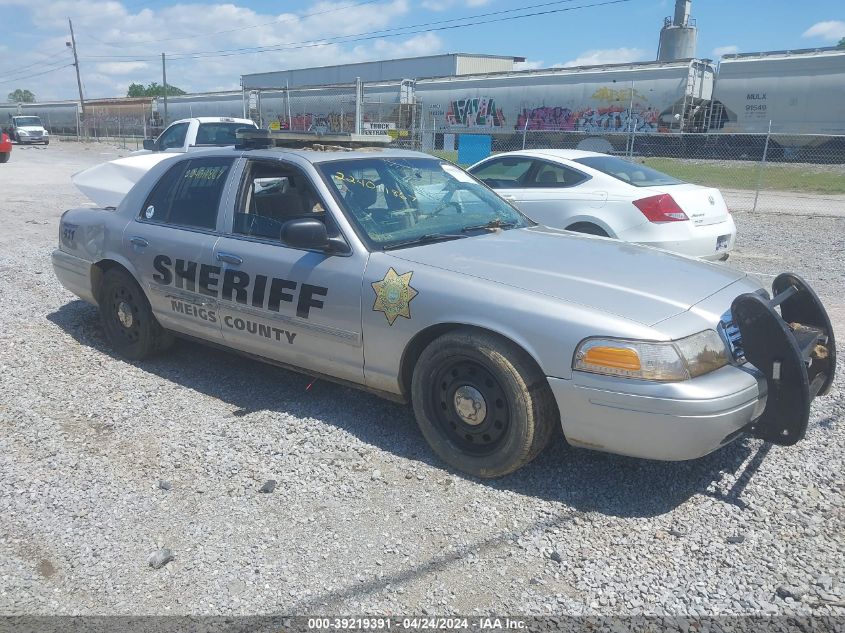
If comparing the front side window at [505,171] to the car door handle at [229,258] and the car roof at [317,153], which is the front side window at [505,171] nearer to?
the car roof at [317,153]

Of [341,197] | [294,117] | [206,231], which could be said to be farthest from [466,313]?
[294,117]

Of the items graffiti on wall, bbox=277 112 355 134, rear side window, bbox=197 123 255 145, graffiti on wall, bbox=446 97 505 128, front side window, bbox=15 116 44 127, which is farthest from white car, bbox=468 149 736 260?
front side window, bbox=15 116 44 127

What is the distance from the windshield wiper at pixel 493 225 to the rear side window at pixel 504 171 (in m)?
3.88

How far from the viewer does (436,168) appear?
4.94 meters

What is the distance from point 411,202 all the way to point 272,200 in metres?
0.92

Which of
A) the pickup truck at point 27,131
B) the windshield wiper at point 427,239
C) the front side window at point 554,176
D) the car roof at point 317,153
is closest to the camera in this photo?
the windshield wiper at point 427,239

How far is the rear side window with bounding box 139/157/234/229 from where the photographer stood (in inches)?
190

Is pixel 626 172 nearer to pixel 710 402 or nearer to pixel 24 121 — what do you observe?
pixel 710 402

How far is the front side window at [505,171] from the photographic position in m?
8.56

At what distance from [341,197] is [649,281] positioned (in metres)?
1.82

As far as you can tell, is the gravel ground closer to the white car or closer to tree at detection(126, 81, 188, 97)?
the white car

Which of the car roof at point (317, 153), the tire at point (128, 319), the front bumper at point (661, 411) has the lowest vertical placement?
the tire at point (128, 319)

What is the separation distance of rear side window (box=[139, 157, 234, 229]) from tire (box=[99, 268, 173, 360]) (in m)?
0.55

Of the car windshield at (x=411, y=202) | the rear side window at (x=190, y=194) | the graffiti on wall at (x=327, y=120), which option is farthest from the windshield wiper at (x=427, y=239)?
the graffiti on wall at (x=327, y=120)
